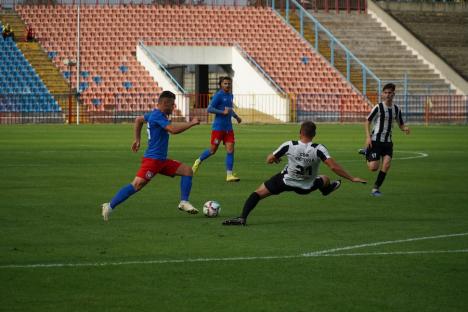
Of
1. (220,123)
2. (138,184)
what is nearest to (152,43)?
(220,123)

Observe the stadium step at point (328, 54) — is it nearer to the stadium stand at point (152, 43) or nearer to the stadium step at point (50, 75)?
the stadium stand at point (152, 43)

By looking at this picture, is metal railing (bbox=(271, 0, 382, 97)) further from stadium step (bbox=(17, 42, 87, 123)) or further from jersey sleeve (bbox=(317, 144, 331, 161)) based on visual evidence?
jersey sleeve (bbox=(317, 144, 331, 161))

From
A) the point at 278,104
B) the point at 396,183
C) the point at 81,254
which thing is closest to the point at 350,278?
the point at 81,254

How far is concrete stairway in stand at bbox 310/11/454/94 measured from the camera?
190 ft

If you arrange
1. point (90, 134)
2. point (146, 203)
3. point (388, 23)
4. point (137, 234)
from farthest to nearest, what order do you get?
point (388, 23) < point (90, 134) < point (146, 203) < point (137, 234)

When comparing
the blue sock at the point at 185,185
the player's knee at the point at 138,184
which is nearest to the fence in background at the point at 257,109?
the blue sock at the point at 185,185

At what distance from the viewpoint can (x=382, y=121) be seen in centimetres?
1711

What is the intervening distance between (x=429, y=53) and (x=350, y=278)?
53.3m

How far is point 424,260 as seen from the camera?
9.77m

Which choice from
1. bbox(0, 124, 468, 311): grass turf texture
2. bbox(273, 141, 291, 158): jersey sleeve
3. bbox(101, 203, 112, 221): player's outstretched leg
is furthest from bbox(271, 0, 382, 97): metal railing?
bbox(273, 141, 291, 158): jersey sleeve

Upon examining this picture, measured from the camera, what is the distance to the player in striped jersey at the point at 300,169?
12125 millimetres

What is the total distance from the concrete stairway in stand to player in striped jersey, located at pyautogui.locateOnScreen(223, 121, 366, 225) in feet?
149

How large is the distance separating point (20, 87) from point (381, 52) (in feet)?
72.1

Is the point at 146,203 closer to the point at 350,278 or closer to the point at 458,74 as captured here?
the point at 350,278
